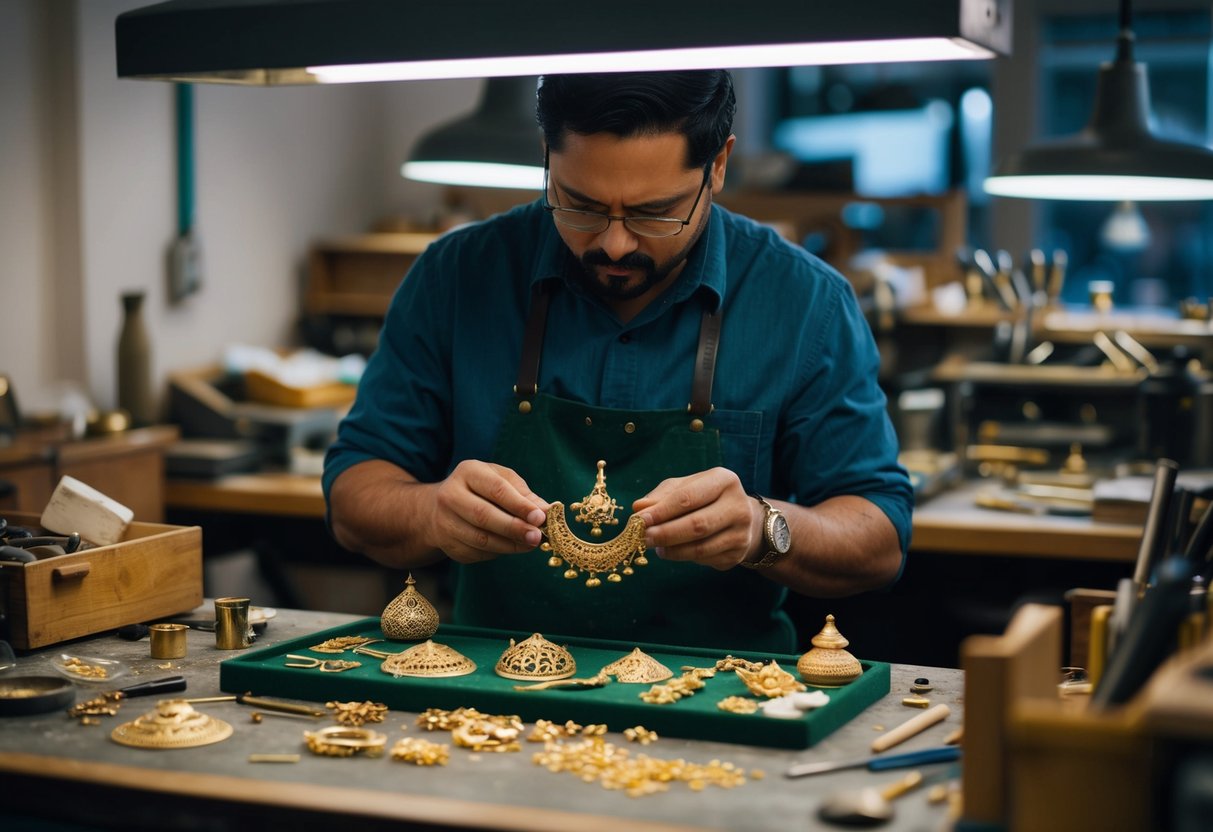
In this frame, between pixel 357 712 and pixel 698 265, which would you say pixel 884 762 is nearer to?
pixel 357 712

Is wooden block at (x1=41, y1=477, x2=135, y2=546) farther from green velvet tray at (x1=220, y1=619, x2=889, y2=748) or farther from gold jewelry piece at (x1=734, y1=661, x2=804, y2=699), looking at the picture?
gold jewelry piece at (x1=734, y1=661, x2=804, y2=699)

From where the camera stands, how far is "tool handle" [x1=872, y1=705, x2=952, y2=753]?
5.92ft

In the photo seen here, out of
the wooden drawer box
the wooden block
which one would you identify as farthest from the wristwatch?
the wooden block

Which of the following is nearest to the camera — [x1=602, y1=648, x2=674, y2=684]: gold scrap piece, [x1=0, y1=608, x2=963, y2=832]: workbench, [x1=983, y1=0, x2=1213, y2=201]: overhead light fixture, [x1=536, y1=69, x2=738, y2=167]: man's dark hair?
[x1=0, y1=608, x2=963, y2=832]: workbench

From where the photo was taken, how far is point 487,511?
216 centimetres

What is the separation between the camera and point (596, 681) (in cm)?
198

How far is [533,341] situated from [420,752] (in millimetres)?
1053

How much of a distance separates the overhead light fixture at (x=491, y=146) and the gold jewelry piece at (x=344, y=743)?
225cm

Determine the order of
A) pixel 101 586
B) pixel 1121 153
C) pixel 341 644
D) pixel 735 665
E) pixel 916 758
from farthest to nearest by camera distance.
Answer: pixel 1121 153 → pixel 101 586 → pixel 341 644 → pixel 735 665 → pixel 916 758

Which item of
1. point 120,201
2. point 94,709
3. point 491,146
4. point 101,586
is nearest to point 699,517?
point 94,709

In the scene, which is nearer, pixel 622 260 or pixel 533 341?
pixel 622 260

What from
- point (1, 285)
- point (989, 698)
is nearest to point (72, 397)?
point (1, 285)

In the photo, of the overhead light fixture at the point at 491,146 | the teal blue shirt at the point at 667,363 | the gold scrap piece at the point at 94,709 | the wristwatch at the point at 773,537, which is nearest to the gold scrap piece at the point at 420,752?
the gold scrap piece at the point at 94,709

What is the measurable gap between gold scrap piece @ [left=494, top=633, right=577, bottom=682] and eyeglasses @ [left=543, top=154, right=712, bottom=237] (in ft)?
2.47
